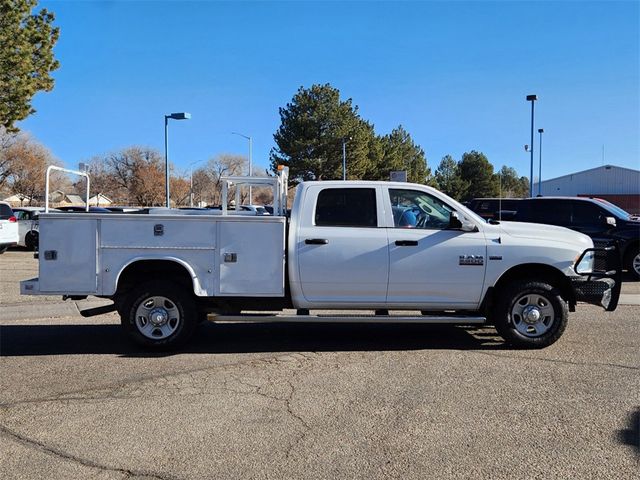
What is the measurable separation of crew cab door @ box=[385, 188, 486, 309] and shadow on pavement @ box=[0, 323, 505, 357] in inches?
26.2

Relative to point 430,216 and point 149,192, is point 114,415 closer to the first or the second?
point 430,216

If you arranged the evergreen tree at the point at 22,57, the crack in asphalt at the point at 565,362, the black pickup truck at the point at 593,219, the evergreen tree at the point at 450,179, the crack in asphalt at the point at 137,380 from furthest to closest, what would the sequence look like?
the evergreen tree at the point at 450,179
the evergreen tree at the point at 22,57
the black pickup truck at the point at 593,219
the crack in asphalt at the point at 565,362
the crack in asphalt at the point at 137,380

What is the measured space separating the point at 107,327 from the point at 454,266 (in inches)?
196

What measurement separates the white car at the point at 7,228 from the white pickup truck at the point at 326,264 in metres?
11.3

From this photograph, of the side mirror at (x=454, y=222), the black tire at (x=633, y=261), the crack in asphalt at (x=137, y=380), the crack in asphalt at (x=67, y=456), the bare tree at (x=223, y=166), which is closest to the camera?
the crack in asphalt at (x=67, y=456)

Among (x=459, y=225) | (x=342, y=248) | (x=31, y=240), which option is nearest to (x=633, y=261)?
(x=459, y=225)

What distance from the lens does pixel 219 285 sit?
634cm

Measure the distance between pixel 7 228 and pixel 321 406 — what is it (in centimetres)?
1484

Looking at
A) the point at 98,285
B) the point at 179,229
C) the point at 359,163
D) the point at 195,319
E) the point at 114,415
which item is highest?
the point at 359,163

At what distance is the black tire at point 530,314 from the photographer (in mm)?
6445

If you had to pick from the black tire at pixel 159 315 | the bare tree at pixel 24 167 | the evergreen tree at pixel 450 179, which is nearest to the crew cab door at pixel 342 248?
the black tire at pixel 159 315

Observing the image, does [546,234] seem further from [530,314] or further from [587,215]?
[587,215]

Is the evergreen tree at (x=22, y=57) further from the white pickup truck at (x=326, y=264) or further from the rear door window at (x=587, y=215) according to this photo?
the rear door window at (x=587, y=215)

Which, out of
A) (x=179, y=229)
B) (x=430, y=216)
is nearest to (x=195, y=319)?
(x=179, y=229)
